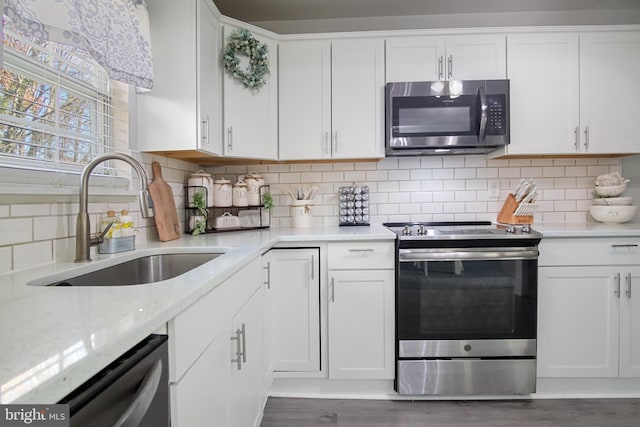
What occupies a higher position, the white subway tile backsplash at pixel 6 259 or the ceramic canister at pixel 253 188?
the ceramic canister at pixel 253 188

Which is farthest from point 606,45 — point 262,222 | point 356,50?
point 262,222

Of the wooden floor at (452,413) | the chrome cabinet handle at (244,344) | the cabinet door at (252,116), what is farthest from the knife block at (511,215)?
the chrome cabinet handle at (244,344)

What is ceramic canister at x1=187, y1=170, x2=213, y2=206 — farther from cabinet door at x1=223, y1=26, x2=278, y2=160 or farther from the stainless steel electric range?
the stainless steel electric range

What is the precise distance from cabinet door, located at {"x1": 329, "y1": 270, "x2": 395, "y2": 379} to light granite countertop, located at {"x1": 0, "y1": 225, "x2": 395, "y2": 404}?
97 cm

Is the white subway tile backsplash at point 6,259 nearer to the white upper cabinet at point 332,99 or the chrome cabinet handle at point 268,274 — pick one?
the chrome cabinet handle at point 268,274

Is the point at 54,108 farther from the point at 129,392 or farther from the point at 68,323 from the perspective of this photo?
the point at 129,392

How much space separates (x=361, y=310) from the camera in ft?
6.45

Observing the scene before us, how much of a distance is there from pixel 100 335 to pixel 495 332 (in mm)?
1993

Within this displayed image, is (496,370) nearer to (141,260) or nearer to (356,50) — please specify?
(141,260)

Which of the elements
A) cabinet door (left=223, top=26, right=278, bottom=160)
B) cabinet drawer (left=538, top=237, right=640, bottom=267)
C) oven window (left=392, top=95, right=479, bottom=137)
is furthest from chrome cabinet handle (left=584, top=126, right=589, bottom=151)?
cabinet door (left=223, top=26, right=278, bottom=160)

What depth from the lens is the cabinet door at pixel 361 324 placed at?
6.42 feet

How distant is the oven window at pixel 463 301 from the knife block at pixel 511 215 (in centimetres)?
47

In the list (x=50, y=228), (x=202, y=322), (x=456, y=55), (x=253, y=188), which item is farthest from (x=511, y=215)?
(x=50, y=228)

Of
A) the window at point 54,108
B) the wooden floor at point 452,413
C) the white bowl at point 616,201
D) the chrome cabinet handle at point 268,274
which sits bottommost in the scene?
the wooden floor at point 452,413
